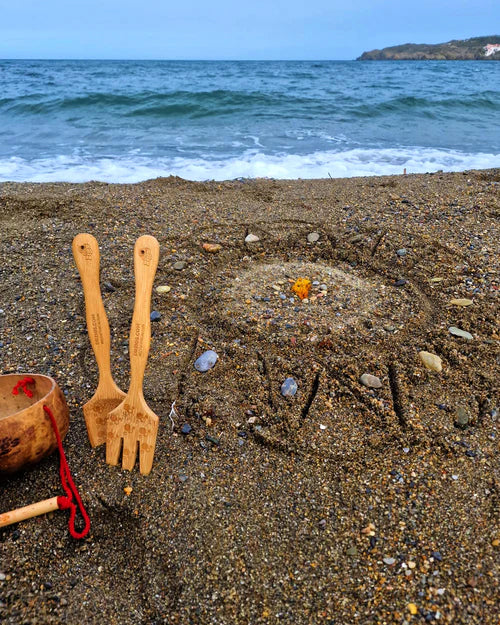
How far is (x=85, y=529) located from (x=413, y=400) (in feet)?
5.77

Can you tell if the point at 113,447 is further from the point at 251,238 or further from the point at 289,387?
the point at 251,238

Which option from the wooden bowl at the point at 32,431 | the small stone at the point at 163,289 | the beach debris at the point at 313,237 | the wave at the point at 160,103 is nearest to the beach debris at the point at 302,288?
the beach debris at the point at 313,237

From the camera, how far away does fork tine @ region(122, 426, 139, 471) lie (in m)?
2.02

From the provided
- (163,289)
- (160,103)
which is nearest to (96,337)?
(163,289)

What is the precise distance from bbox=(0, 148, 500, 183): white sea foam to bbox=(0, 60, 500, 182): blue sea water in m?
0.02

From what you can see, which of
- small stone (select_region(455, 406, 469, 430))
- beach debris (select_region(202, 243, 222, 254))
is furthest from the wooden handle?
beach debris (select_region(202, 243, 222, 254))

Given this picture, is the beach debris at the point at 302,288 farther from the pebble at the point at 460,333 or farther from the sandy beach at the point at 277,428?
the pebble at the point at 460,333

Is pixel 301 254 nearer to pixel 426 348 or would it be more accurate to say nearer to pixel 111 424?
pixel 426 348

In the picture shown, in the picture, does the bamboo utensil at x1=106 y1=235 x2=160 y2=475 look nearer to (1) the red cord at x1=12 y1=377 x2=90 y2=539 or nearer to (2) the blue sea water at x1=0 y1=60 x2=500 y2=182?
(1) the red cord at x1=12 y1=377 x2=90 y2=539

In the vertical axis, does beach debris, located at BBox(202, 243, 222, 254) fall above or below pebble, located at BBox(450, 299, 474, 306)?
above

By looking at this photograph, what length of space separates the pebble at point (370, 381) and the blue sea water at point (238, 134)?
5.56 metres

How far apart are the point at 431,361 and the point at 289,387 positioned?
2.95 ft

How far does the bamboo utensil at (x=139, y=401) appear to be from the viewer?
185cm

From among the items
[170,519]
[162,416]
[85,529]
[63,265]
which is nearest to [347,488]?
[170,519]
